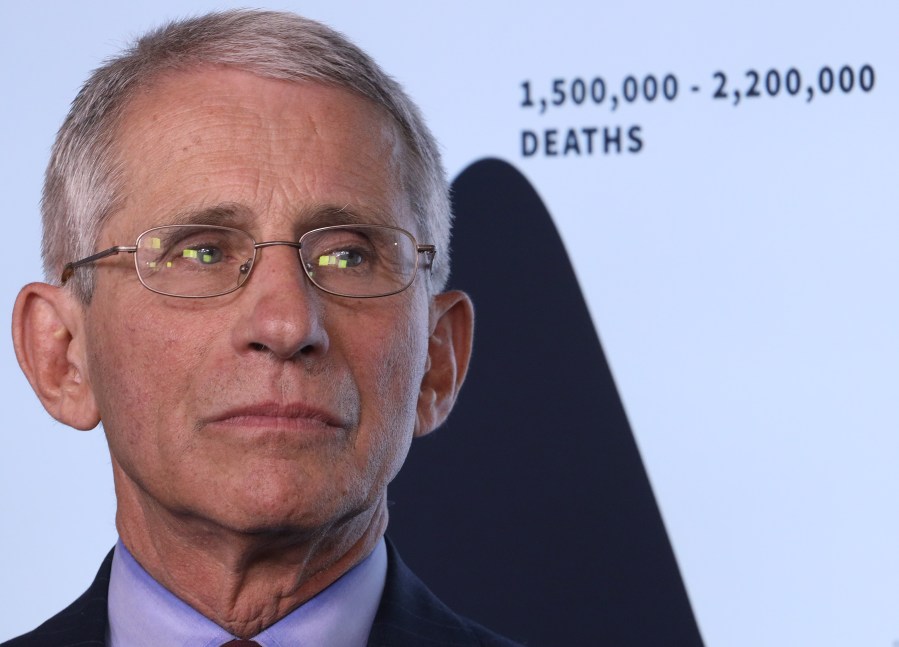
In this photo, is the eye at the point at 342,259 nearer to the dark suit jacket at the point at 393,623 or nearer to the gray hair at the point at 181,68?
the gray hair at the point at 181,68

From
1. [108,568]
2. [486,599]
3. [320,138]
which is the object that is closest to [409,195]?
[320,138]

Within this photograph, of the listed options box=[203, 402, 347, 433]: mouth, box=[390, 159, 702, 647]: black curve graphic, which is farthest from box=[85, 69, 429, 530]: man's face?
box=[390, 159, 702, 647]: black curve graphic

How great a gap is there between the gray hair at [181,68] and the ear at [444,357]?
0.10 meters

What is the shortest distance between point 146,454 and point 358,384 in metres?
0.25

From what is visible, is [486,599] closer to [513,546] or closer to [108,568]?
[513,546]

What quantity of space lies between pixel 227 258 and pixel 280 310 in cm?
11

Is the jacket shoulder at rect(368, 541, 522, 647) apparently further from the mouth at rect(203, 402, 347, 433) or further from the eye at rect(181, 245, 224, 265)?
the eye at rect(181, 245, 224, 265)

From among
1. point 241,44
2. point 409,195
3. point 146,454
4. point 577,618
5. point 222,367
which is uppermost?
point 241,44

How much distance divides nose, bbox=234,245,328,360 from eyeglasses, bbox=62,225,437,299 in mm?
12

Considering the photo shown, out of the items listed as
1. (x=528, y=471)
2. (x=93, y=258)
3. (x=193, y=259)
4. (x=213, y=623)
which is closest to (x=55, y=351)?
(x=93, y=258)

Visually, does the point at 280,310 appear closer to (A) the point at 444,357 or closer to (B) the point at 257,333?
(B) the point at 257,333

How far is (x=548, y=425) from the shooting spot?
241 centimetres

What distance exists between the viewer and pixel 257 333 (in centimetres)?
132

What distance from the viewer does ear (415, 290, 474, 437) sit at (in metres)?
1.65
